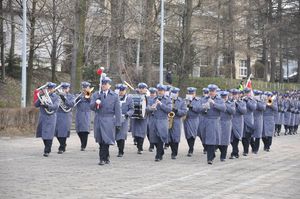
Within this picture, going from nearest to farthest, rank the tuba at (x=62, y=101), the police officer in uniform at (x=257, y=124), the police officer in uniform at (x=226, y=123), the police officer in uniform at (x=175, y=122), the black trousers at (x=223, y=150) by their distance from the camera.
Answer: the police officer in uniform at (x=226, y=123)
the black trousers at (x=223, y=150)
the police officer in uniform at (x=175, y=122)
the tuba at (x=62, y=101)
the police officer in uniform at (x=257, y=124)

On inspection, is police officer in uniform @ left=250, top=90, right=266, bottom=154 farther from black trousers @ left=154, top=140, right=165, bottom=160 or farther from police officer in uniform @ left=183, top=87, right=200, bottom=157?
black trousers @ left=154, top=140, right=165, bottom=160

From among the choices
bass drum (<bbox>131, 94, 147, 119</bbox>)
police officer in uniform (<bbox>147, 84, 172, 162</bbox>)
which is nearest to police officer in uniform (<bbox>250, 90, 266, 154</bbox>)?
bass drum (<bbox>131, 94, 147, 119</bbox>)

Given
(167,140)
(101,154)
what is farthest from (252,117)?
(101,154)

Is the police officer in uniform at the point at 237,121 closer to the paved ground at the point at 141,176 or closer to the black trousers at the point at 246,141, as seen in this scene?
the paved ground at the point at 141,176

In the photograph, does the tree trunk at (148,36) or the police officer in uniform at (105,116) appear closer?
the police officer in uniform at (105,116)

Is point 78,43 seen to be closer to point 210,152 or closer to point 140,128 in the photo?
point 140,128

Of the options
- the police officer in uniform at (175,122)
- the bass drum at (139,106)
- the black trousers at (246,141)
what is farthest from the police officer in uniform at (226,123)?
the bass drum at (139,106)

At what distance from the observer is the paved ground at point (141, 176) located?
11039 mm

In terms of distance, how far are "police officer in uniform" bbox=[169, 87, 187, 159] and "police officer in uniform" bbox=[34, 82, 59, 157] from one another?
301cm

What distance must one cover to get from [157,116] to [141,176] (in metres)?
3.33

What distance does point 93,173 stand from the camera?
1330 cm

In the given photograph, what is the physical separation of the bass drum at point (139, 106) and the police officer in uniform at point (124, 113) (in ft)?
1.00

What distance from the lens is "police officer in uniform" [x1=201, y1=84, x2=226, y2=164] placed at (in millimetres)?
15758

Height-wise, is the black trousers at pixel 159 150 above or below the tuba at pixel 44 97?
below
